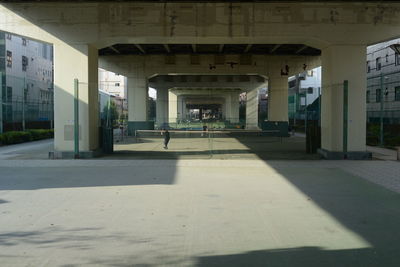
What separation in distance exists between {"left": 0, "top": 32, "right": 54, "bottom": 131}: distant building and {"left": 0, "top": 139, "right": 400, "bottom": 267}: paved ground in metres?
16.3

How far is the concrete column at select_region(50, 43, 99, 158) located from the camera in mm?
17625

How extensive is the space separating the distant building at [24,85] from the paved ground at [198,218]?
16291 mm

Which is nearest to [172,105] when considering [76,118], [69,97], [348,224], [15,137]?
[15,137]

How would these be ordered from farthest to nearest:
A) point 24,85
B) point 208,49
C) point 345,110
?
point 24,85, point 208,49, point 345,110

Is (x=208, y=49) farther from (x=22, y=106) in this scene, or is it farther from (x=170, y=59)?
(x=22, y=106)

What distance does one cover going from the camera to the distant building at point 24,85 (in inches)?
1123

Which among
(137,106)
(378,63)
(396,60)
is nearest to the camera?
(137,106)

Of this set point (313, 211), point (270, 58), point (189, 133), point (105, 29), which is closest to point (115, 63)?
point (189, 133)

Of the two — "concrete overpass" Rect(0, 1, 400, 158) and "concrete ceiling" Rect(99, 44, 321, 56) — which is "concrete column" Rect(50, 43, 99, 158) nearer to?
"concrete overpass" Rect(0, 1, 400, 158)

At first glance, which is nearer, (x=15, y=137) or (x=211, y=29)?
(x=211, y=29)

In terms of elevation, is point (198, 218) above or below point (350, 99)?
below

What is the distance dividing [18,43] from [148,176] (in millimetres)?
33395

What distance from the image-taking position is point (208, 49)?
30141 mm

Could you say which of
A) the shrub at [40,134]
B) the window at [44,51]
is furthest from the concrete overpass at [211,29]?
the window at [44,51]
